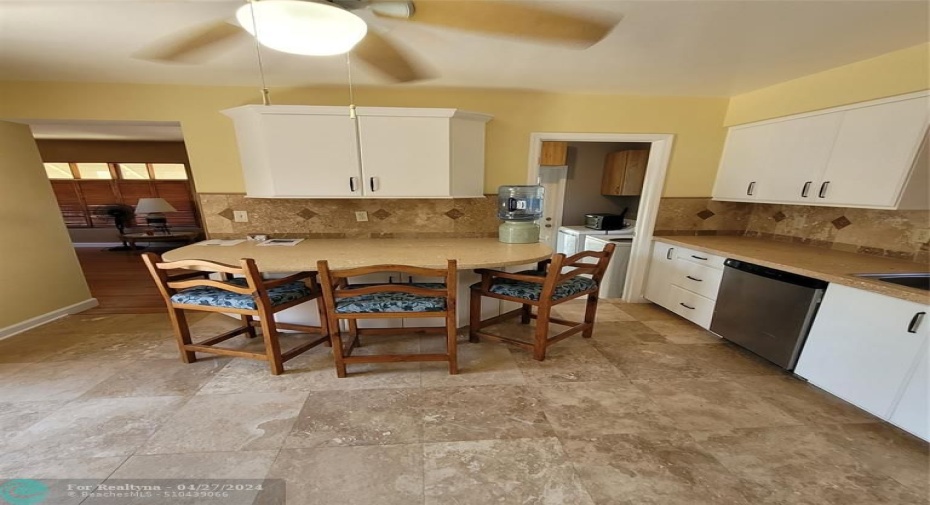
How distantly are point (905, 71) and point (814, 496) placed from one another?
244 cm

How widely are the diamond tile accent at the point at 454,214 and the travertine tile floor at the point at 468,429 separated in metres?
1.26

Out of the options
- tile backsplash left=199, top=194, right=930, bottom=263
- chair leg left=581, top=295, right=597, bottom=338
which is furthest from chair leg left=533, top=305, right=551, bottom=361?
tile backsplash left=199, top=194, right=930, bottom=263

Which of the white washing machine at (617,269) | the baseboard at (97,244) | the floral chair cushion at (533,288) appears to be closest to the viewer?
the floral chair cushion at (533,288)

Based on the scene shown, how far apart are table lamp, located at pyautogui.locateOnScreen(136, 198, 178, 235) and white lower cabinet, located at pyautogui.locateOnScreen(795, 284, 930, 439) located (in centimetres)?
844

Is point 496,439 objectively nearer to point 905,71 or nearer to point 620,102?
point 620,102

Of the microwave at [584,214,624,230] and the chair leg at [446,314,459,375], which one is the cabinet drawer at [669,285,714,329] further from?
the chair leg at [446,314,459,375]

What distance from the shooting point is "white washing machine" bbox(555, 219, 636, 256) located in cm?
358

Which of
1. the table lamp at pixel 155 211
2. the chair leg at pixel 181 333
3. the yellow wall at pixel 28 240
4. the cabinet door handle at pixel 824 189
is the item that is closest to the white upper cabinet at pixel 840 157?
the cabinet door handle at pixel 824 189

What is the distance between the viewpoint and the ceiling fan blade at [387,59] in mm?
1551

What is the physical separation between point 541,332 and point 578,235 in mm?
2096

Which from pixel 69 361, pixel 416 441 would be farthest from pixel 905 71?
pixel 69 361

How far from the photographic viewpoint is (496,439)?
1.44 m

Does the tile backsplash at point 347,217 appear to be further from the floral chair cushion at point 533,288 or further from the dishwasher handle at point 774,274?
the dishwasher handle at point 774,274

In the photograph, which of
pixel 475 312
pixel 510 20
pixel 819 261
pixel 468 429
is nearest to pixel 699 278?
pixel 819 261
